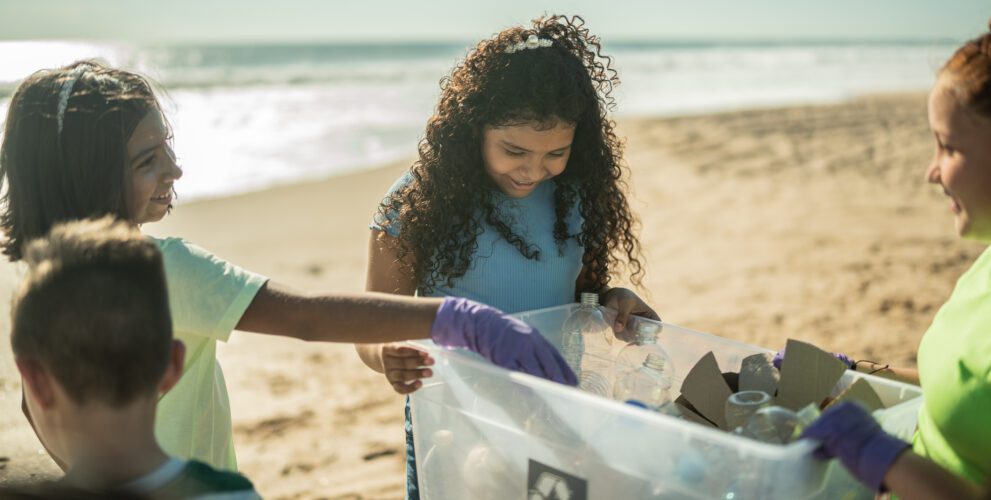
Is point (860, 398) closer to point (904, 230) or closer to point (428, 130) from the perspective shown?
point (428, 130)

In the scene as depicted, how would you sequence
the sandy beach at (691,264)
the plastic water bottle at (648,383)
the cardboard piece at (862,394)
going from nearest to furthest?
the cardboard piece at (862,394)
the plastic water bottle at (648,383)
the sandy beach at (691,264)

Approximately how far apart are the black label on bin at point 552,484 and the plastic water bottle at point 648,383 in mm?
366

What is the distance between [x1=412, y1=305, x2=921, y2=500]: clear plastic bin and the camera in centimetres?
121

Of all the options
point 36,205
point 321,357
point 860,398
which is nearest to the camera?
point 860,398

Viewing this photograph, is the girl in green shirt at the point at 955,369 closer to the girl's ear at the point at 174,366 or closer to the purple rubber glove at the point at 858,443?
the purple rubber glove at the point at 858,443

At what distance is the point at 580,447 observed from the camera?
136cm

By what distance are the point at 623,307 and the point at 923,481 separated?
89cm

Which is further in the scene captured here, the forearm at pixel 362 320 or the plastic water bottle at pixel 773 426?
the forearm at pixel 362 320

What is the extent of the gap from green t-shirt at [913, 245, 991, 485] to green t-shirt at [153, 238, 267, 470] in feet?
3.77

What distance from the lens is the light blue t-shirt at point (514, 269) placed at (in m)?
2.02

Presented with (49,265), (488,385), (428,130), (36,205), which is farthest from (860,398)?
(36,205)

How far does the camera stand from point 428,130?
6.96 feet

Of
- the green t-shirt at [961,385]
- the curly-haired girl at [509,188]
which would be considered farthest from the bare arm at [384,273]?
the green t-shirt at [961,385]

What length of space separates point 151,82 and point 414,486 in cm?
108
